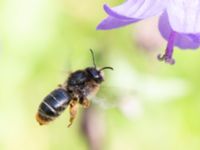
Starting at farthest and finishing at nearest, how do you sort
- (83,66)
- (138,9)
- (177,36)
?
1. (83,66)
2. (177,36)
3. (138,9)

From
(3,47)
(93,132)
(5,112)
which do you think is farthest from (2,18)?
(93,132)

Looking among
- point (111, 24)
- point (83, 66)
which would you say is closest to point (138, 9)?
point (111, 24)

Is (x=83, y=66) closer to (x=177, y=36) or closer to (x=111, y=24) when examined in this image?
(x=177, y=36)

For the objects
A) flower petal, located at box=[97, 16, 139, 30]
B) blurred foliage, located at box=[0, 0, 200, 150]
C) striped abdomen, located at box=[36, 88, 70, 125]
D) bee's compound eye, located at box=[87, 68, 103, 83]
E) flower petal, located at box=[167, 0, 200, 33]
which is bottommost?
blurred foliage, located at box=[0, 0, 200, 150]

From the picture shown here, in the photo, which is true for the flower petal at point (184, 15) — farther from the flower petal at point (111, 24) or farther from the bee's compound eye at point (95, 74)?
the bee's compound eye at point (95, 74)

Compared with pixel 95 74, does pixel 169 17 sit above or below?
above

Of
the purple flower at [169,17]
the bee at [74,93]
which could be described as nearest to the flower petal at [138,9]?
the purple flower at [169,17]

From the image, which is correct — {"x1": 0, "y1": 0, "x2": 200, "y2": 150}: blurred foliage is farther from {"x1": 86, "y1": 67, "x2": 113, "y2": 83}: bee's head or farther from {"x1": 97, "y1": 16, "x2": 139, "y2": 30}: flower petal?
{"x1": 97, "y1": 16, "x2": 139, "y2": 30}: flower petal

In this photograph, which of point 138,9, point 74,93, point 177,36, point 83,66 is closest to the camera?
point 138,9

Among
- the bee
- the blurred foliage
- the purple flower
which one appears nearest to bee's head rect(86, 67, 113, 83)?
the bee
